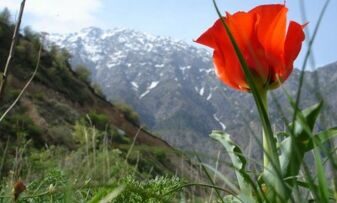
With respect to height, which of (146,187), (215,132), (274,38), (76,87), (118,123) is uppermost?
(274,38)

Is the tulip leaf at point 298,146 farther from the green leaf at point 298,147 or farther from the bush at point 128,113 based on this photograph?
the bush at point 128,113

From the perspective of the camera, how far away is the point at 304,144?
1.18m

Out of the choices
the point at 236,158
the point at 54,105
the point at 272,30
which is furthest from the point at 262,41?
the point at 54,105

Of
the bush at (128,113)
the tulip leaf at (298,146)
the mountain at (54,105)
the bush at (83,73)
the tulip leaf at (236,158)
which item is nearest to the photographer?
the tulip leaf at (298,146)

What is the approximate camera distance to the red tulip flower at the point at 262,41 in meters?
1.32

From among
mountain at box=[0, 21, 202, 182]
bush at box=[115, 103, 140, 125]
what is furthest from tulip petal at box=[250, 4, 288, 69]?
bush at box=[115, 103, 140, 125]

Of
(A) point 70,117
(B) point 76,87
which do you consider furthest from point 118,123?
(A) point 70,117

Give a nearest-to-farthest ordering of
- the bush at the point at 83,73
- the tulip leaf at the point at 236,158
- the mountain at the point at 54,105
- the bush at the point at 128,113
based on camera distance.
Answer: the tulip leaf at the point at 236,158 < the mountain at the point at 54,105 < the bush at the point at 128,113 < the bush at the point at 83,73

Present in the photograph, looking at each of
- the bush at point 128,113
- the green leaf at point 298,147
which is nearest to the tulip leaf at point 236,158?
the green leaf at point 298,147

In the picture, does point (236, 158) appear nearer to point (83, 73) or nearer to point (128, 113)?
point (128, 113)

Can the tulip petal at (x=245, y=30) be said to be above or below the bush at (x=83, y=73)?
above

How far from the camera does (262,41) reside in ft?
4.39

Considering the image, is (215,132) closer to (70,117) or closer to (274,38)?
(274,38)

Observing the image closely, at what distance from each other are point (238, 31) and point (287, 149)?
0.99ft
